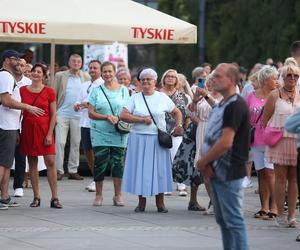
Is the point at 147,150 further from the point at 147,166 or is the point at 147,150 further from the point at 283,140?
the point at 283,140

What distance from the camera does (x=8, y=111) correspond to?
13438 mm

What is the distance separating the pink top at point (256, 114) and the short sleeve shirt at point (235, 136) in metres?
4.20

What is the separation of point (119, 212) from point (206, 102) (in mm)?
1812

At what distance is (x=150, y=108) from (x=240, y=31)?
22960mm

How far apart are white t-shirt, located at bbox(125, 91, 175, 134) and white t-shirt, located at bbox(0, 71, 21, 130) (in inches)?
55.9

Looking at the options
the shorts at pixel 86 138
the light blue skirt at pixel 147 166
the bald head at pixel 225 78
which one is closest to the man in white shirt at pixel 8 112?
the light blue skirt at pixel 147 166

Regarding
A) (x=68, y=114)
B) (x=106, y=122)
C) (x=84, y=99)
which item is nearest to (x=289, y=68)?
(x=106, y=122)

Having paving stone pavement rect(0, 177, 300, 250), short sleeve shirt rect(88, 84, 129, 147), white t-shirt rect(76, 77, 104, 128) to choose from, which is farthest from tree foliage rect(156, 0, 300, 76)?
paving stone pavement rect(0, 177, 300, 250)

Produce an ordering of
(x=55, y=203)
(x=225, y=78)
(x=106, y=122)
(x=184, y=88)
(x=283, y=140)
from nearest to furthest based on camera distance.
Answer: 1. (x=225, y=78)
2. (x=283, y=140)
3. (x=55, y=203)
4. (x=106, y=122)
5. (x=184, y=88)

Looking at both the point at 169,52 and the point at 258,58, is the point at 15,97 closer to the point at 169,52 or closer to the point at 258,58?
the point at 258,58

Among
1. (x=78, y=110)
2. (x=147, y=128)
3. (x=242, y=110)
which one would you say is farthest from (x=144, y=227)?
(x=78, y=110)

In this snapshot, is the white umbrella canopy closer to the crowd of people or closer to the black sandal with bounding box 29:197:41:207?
the crowd of people

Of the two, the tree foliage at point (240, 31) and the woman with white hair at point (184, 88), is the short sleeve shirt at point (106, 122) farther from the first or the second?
the tree foliage at point (240, 31)

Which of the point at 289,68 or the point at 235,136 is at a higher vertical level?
the point at 289,68
